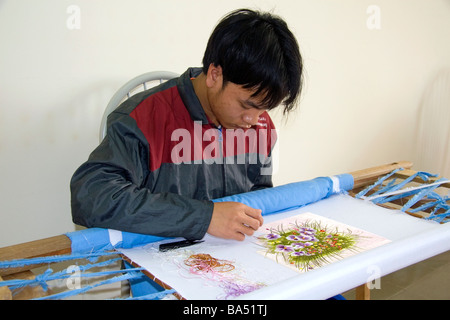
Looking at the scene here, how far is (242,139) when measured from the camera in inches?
45.1

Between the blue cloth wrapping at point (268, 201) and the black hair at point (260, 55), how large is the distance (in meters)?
0.24

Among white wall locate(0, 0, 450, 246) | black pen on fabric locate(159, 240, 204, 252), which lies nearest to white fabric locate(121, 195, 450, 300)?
black pen on fabric locate(159, 240, 204, 252)

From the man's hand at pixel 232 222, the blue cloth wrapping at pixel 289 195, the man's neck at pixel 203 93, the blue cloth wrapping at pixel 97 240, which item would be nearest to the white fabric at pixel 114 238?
the blue cloth wrapping at pixel 97 240

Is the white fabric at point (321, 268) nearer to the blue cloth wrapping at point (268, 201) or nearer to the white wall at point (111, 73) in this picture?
the blue cloth wrapping at point (268, 201)

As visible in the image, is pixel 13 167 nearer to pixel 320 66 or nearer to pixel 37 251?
pixel 37 251

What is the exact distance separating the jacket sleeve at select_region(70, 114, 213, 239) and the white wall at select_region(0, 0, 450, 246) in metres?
0.57

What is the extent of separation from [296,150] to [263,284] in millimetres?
1482

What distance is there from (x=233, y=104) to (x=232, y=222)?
257mm

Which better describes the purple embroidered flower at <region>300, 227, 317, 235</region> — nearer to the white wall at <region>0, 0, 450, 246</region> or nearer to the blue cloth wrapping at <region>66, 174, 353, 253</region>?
the blue cloth wrapping at <region>66, 174, 353, 253</region>

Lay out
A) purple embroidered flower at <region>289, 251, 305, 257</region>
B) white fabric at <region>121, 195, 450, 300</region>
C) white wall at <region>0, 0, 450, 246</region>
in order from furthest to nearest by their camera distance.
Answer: white wall at <region>0, 0, 450, 246</region> → purple embroidered flower at <region>289, 251, 305, 257</region> → white fabric at <region>121, 195, 450, 300</region>

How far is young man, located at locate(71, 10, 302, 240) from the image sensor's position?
0.74 metres

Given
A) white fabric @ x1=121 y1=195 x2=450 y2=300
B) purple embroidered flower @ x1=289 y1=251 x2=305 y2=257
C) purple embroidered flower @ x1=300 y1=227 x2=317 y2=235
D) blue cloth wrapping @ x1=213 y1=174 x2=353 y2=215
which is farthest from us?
blue cloth wrapping @ x1=213 y1=174 x2=353 y2=215

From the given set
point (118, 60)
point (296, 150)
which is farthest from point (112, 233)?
point (296, 150)

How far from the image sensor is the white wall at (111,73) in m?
1.21
